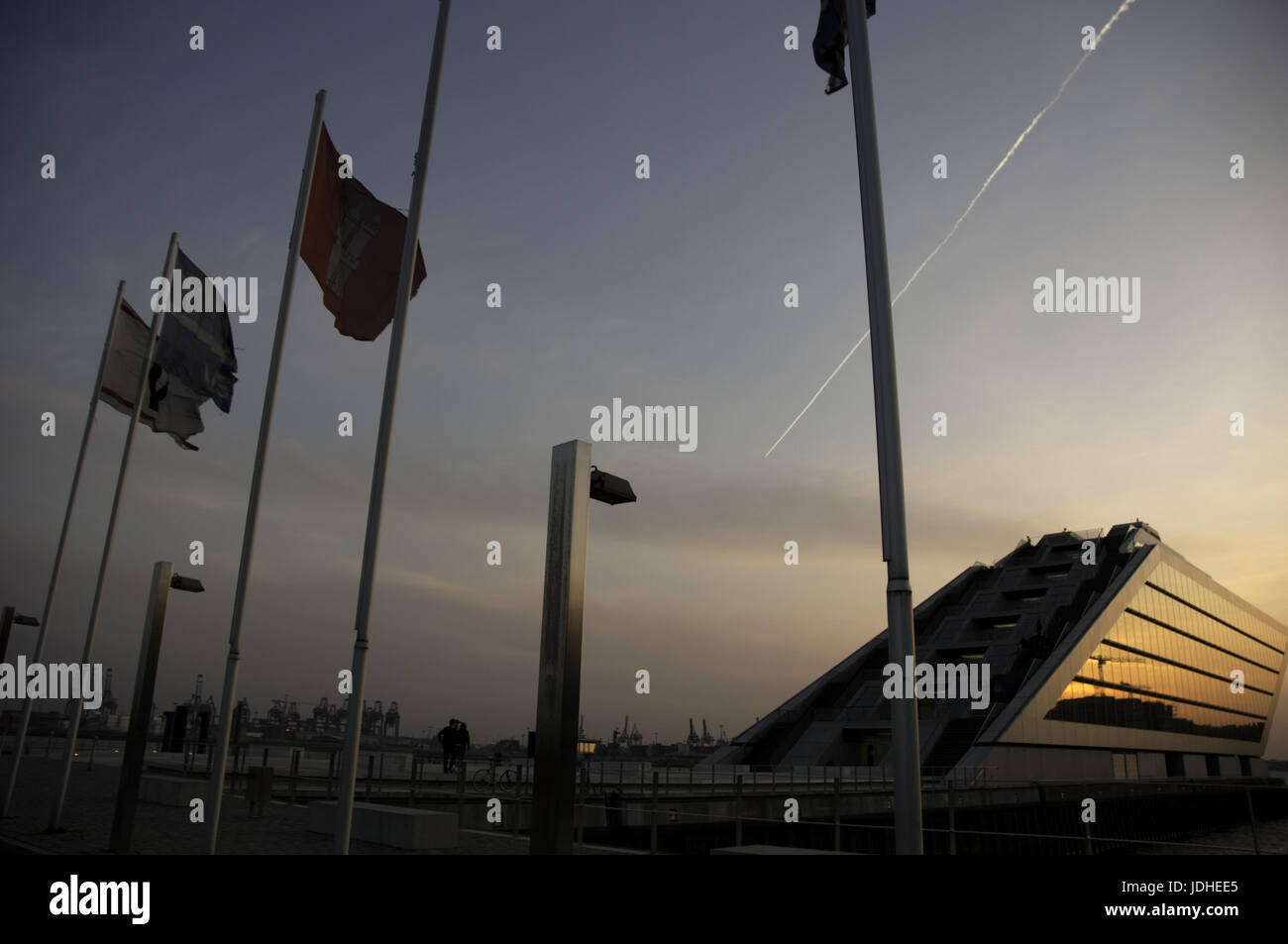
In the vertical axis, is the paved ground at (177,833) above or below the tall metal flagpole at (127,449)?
below

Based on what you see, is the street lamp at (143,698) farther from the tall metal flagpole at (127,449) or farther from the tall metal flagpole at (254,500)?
the tall metal flagpole at (127,449)

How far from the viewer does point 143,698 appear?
37.0ft

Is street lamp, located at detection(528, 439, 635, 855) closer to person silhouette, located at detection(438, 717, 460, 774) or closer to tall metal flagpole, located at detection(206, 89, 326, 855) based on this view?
tall metal flagpole, located at detection(206, 89, 326, 855)

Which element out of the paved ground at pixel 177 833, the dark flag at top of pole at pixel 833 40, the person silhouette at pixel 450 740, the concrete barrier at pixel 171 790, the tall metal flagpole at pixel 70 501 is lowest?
the paved ground at pixel 177 833

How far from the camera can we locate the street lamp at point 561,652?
6.90m

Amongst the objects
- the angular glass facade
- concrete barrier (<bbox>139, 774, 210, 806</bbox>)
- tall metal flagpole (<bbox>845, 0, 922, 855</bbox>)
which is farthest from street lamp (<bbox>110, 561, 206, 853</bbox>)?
the angular glass facade

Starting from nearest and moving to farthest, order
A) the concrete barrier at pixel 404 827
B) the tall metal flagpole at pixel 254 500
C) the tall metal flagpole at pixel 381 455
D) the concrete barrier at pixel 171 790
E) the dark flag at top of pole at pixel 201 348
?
the tall metal flagpole at pixel 381 455
the tall metal flagpole at pixel 254 500
the concrete barrier at pixel 404 827
the dark flag at top of pole at pixel 201 348
the concrete barrier at pixel 171 790

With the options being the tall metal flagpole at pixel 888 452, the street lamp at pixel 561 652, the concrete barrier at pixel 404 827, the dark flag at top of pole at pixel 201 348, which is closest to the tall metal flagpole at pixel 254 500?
the concrete barrier at pixel 404 827

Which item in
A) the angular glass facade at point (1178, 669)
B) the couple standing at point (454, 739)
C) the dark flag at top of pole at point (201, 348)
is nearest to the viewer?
the dark flag at top of pole at point (201, 348)

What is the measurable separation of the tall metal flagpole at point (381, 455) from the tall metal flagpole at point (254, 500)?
1542 mm

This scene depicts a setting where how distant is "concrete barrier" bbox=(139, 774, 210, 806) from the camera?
18.2 metres

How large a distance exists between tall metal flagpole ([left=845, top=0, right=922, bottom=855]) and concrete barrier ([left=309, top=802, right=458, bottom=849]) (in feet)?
29.3
